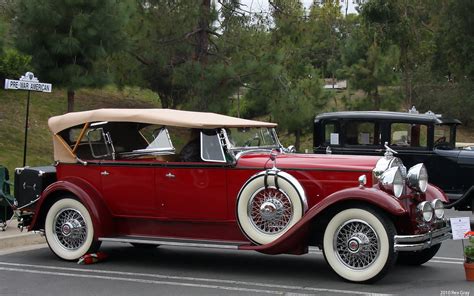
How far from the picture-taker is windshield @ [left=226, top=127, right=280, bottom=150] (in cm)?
765

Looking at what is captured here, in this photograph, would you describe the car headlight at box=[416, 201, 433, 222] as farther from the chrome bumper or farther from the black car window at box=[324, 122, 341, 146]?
the black car window at box=[324, 122, 341, 146]

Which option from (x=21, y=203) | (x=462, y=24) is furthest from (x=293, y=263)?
(x=462, y=24)

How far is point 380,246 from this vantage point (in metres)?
6.40

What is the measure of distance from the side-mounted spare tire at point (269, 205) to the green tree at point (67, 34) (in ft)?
31.5

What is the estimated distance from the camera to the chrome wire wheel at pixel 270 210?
22.7 ft

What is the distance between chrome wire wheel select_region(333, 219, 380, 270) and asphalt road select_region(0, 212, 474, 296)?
236 millimetres

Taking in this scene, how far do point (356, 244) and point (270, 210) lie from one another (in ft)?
3.19

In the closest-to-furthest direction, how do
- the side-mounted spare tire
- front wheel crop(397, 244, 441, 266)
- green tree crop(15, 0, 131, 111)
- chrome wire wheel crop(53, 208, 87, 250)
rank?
the side-mounted spare tire
front wheel crop(397, 244, 441, 266)
chrome wire wheel crop(53, 208, 87, 250)
green tree crop(15, 0, 131, 111)

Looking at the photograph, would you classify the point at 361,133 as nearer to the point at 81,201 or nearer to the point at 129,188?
the point at 129,188

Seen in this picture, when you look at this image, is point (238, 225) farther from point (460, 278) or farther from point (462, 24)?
point (462, 24)

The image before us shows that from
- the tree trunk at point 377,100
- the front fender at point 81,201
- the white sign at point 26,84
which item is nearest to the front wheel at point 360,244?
→ the front fender at point 81,201

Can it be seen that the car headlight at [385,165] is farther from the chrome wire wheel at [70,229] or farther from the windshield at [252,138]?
the chrome wire wheel at [70,229]

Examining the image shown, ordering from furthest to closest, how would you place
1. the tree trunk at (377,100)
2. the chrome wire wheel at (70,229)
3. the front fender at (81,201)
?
the tree trunk at (377,100)
the chrome wire wheel at (70,229)
the front fender at (81,201)

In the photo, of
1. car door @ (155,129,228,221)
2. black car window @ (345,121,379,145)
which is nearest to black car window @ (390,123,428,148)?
black car window @ (345,121,379,145)
